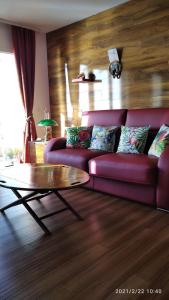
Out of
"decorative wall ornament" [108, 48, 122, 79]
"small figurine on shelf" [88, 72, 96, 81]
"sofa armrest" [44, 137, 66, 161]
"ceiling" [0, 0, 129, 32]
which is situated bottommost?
"sofa armrest" [44, 137, 66, 161]

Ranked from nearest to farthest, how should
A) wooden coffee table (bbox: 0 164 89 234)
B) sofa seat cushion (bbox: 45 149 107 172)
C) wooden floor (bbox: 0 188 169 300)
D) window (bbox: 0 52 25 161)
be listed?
wooden floor (bbox: 0 188 169 300)
wooden coffee table (bbox: 0 164 89 234)
sofa seat cushion (bbox: 45 149 107 172)
window (bbox: 0 52 25 161)

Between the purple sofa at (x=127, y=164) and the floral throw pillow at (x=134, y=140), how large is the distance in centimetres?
10

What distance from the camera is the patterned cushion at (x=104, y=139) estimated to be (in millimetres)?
3281

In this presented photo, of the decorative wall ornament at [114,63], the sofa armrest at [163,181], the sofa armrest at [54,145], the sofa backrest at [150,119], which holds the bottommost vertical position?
the sofa armrest at [163,181]

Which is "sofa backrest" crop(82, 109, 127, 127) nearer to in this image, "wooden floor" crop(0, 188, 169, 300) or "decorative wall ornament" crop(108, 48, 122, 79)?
"decorative wall ornament" crop(108, 48, 122, 79)

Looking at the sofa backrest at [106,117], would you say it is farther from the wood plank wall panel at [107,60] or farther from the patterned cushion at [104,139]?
the wood plank wall panel at [107,60]

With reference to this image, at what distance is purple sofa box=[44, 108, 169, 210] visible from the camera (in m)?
2.41

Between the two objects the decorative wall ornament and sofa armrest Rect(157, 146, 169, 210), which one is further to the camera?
the decorative wall ornament

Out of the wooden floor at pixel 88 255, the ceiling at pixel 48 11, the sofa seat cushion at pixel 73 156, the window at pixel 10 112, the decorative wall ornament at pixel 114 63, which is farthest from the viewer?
the window at pixel 10 112

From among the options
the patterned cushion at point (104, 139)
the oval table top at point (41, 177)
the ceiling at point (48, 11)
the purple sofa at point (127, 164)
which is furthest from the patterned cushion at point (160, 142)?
the ceiling at point (48, 11)

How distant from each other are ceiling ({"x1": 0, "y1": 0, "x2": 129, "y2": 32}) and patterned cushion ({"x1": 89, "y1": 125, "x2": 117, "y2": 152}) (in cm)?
174

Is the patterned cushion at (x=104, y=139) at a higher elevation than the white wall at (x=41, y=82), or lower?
lower

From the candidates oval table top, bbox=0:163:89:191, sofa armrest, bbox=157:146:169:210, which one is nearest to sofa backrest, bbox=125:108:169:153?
sofa armrest, bbox=157:146:169:210

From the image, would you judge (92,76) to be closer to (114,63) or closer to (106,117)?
(114,63)
